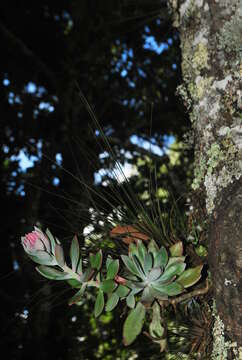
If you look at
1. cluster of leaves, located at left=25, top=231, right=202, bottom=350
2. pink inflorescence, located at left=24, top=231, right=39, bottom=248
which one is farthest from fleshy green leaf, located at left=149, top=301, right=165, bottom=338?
pink inflorescence, located at left=24, top=231, right=39, bottom=248

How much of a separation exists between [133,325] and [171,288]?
75 mm

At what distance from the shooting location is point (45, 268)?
2.20ft

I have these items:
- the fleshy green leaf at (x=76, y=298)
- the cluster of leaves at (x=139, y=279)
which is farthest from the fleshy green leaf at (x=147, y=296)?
the fleshy green leaf at (x=76, y=298)

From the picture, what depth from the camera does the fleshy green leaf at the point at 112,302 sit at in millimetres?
649

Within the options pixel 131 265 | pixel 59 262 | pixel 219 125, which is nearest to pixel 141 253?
pixel 131 265

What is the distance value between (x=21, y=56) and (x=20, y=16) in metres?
0.28

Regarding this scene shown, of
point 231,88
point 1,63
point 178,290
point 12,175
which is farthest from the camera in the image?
point 1,63

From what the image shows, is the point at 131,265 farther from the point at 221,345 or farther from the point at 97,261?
the point at 221,345

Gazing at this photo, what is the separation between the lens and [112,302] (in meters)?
0.65

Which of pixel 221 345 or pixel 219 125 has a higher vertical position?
pixel 219 125

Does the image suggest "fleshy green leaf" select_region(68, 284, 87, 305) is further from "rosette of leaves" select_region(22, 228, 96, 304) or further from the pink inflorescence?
the pink inflorescence

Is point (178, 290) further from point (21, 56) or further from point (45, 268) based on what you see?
point (21, 56)

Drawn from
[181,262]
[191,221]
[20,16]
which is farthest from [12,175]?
[181,262]

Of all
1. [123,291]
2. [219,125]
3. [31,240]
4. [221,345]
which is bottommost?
[221,345]
